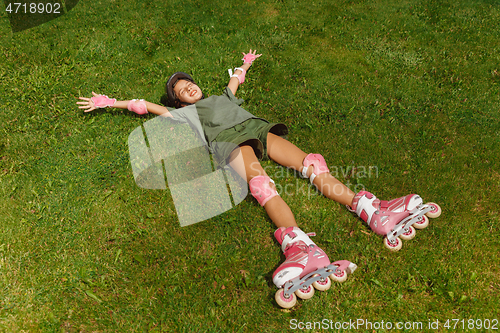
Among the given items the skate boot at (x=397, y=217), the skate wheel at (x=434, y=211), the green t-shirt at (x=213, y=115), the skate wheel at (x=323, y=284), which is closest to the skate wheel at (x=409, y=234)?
the skate boot at (x=397, y=217)

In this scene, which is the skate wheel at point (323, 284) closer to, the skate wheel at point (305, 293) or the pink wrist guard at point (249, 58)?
the skate wheel at point (305, 293)

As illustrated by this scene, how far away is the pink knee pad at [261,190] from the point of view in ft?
13.5

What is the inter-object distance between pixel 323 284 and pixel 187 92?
378 cm

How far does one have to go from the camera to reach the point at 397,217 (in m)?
3.75

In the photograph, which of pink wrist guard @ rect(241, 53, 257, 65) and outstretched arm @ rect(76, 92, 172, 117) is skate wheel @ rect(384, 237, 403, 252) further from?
pink wrist guard @ rect(241, 53, 257, 65)

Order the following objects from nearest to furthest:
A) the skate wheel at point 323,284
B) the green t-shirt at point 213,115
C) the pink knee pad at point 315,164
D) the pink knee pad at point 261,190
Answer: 1. the skate wheel at point 323,284
2. the pink knee pad at point 261,190
3. the pink knee pad at point 315,164
4. the green t-shirt at point 213,115

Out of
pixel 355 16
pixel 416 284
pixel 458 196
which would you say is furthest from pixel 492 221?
pixel 355 16

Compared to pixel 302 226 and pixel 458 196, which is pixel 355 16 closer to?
pixel 458 196

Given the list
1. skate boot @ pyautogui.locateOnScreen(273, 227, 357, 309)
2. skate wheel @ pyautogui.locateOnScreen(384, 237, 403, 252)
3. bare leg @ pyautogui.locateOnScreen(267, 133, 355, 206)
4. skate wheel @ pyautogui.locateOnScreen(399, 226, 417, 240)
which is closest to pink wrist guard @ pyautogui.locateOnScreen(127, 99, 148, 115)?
bare leg @ pyautogui.locateOnScreen(267, 133, 355, 206)

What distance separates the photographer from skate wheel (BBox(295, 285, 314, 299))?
3332mm

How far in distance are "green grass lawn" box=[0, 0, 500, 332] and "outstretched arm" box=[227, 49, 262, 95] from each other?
196 millimetres

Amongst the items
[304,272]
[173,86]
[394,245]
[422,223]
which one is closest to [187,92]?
[173,86]

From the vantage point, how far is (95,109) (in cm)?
588

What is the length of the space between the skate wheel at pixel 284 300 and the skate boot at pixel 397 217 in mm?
1344
